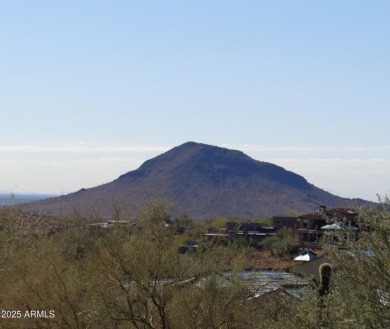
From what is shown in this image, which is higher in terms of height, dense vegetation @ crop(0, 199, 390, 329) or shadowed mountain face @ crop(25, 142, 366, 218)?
shadowed mountain face @ crop(25, 142, 366, 218)

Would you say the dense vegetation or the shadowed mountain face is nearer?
the dense vegetation

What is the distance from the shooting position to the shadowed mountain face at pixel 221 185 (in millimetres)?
99500

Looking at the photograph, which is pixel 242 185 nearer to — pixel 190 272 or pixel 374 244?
pixel 190 272

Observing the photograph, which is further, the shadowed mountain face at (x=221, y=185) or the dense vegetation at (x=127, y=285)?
the shadowed mountain face at (x=221, y=185)

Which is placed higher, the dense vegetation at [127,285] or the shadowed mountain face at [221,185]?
the shadowed mountain face at [221,185]

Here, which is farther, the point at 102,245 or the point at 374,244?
the point at 102,245

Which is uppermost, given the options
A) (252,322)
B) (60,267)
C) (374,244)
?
(374,244)

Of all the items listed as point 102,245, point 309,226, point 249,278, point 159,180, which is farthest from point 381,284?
point 159,180

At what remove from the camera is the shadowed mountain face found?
99500 millimetres

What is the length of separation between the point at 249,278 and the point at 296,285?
63.7 inches

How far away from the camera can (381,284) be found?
28.9 ft

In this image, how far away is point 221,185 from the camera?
111 m

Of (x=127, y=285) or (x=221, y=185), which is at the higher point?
(x=221, y=185)

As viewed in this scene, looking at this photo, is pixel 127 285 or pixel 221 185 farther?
pixel 221 185
